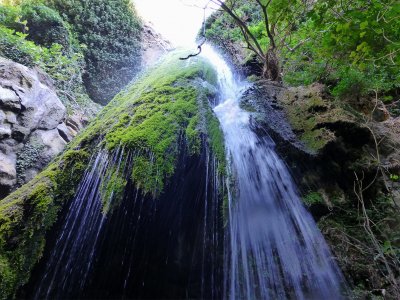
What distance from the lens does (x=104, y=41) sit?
12109mm

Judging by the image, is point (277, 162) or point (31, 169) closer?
point (277, 162)

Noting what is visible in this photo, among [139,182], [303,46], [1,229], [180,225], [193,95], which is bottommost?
[1,229]

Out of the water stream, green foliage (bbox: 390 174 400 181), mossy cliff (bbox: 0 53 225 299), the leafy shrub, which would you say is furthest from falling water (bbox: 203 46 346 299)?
the leafy shrub

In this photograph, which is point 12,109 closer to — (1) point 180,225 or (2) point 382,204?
(1) point 180,225

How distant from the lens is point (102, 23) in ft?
39.8

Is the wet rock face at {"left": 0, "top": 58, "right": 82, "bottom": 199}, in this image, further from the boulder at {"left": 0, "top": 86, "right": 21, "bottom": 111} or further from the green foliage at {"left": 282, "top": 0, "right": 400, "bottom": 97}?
the green foliage at {"left": 282, "top": 0, "right": 400, "bottom": 97}

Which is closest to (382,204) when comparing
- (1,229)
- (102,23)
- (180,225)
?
(180,225)

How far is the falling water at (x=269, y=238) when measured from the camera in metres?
3.46

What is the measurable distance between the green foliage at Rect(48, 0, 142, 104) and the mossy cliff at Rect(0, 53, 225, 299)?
7719 mm

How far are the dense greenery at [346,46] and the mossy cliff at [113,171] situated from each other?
2542 millimetres

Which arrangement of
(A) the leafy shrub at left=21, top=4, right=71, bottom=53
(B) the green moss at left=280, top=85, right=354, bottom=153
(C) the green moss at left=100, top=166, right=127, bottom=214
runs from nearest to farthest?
1. (C) the green moss at left=100, top=166, right=127, bottom=214
2. (B) the green moss at left=280, top=85, right=354, bottom=153
3. (A) the leafy shrub at left=21, top=4, right=71, bottom=53

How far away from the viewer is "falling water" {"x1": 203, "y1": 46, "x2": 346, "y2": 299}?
346 centimetres

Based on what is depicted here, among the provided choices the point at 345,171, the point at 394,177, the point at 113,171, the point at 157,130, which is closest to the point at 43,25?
the point at 157,130

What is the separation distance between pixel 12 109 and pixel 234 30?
929 cm
